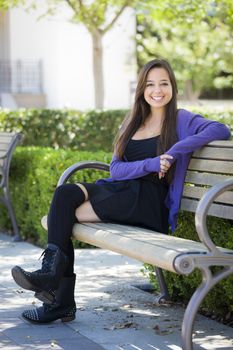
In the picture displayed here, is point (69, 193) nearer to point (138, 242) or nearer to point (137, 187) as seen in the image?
point (137, 187)

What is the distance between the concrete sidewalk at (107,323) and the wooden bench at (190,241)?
33 cm

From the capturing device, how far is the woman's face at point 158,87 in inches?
187

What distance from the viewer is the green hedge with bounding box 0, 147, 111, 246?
6.98 meters

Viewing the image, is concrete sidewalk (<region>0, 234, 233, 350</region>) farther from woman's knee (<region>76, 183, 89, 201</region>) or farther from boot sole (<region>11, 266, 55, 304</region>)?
woman's knee (<region>76, 183, 89, 201</region>)

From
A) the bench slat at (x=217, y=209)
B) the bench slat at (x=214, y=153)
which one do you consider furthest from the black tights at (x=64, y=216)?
the bench slat at (x=214, y=153)

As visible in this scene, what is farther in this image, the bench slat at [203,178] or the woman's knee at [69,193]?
the woman's knee at [69,193]

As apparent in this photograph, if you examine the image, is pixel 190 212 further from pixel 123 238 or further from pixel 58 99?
pixel 58 99

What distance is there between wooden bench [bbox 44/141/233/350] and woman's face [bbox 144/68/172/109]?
393mm

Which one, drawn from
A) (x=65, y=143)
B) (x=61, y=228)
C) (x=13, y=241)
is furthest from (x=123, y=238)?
(x=65, y=143)

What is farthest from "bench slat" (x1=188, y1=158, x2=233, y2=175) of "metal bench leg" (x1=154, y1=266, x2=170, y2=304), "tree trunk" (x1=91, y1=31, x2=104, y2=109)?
"tree trunk" (x1=91, y1=31, x2=104, y2=109)

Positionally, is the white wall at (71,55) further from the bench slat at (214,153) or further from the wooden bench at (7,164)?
the bench slat at (214,153)

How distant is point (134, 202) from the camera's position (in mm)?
4559

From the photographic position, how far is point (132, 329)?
4.43 m

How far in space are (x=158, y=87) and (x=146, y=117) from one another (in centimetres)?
25
